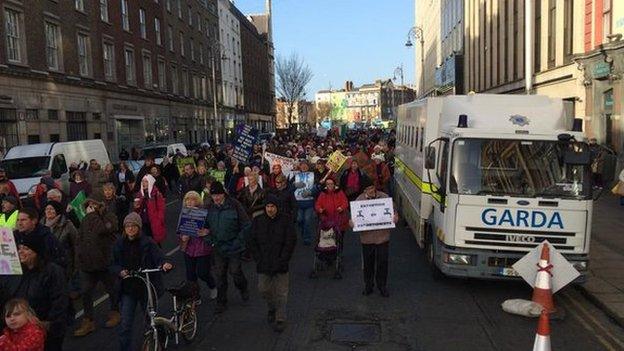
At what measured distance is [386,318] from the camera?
24.8 feet

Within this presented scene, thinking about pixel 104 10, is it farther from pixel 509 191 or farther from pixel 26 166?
pixel 509 191

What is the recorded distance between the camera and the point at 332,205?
988 cm

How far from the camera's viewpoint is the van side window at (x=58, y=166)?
18.0 meters

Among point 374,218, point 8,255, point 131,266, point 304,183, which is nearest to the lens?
point 8,255

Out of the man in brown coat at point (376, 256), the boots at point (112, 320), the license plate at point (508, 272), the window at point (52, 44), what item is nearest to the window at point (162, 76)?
the window at point (52, 44)

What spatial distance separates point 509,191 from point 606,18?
14.4 m

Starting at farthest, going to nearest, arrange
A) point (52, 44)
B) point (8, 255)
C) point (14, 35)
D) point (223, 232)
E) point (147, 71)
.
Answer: point (147, 71) → point (52, 44) → point (14, 35) → point (223, 232) → point (8, 255)

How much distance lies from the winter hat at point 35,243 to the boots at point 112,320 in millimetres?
1859

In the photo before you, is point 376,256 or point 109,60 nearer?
point 376,256

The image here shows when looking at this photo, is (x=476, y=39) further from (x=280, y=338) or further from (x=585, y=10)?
(x=280, y=338)

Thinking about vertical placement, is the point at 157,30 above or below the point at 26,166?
above

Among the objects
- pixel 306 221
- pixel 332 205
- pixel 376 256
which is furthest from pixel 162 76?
pixel 376 256

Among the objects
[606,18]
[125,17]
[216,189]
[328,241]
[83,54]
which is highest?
[125,17]

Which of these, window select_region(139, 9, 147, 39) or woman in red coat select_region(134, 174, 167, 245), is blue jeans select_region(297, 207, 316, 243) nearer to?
woman in red coat select_region(134, 174, 167, 245)
